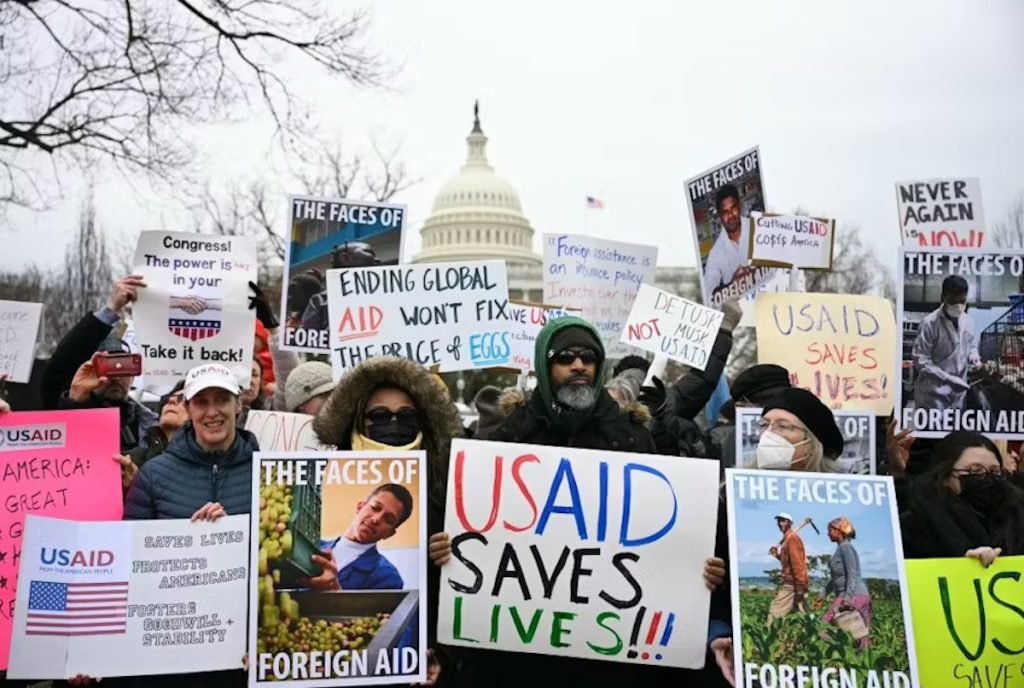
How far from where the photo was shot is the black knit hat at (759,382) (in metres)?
6.92

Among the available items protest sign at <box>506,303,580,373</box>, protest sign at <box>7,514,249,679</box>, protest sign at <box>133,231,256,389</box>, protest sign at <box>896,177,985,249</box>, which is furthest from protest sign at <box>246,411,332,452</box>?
protest sign at <box>896,177,985,249</box>

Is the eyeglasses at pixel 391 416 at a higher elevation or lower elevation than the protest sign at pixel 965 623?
higher

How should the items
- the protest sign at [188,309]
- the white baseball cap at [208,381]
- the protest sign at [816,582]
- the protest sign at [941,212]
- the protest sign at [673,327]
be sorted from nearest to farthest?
the protest sign at [816,582]
the white baseball cap at [208,381]
the protest sign at [188,309]
the protest sign at [673,327]
the protest sign at [941,212]

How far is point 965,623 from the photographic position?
4.77 m

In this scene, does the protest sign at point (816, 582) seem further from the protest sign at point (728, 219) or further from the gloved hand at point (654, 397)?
the protest sign at point (728, 219)

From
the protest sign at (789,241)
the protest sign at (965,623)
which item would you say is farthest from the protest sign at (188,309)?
the protest sign at (965,623)

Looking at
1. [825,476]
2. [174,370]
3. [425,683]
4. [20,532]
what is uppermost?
[174,370]

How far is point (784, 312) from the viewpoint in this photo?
25.0 feet

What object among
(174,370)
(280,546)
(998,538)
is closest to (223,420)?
(280,546)

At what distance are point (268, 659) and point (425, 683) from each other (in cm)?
62

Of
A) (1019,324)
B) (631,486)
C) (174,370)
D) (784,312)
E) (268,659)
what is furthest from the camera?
(784,312)

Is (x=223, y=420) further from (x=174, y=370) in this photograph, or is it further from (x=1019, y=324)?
(x=1019, y=324)

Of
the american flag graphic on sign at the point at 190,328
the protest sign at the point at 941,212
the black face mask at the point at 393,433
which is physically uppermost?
the protest sign at the point at 941,212

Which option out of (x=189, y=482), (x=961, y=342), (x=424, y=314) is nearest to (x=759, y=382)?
(x=961, y=342)
